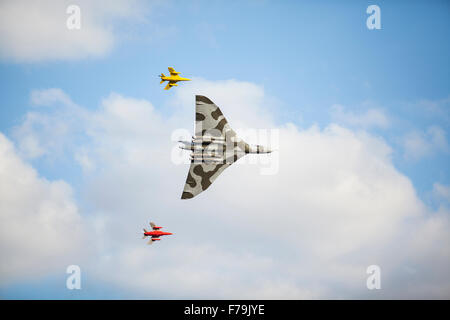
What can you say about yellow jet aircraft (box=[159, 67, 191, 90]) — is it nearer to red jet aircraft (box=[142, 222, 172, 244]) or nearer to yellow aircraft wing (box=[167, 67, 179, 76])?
yellow aircraft wing (box=[167, 67, 179, 76])

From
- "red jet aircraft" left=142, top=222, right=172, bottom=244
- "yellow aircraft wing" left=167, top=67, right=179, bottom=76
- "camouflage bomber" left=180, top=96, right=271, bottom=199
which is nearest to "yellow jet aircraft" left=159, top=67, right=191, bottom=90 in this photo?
"yellow aircraft wing" left=167, top=67, right=179, bottom=76

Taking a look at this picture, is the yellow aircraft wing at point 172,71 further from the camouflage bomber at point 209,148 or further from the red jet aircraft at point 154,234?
the red jet aircraft at point 154,234

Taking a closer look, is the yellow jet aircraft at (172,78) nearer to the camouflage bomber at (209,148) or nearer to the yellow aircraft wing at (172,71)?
the yellow aircraft wing at (172,71)

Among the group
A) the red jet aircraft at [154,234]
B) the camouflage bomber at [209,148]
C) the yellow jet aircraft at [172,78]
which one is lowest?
the red jet aircraft at [154,234]

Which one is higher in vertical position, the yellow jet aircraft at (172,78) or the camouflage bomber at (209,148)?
the yellow jet aircraft at (172,78)

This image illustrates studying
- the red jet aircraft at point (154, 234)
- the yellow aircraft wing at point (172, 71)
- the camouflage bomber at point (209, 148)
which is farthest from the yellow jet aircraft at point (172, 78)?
the red jet aircraft at point (154, 234)

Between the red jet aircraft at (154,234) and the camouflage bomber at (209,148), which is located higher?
the camouflage bomber at (209,148)

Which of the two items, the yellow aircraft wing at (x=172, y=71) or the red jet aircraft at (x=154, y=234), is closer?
the red jet aircraft at (x=154, y=234)

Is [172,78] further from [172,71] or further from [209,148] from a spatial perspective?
[209,148]
